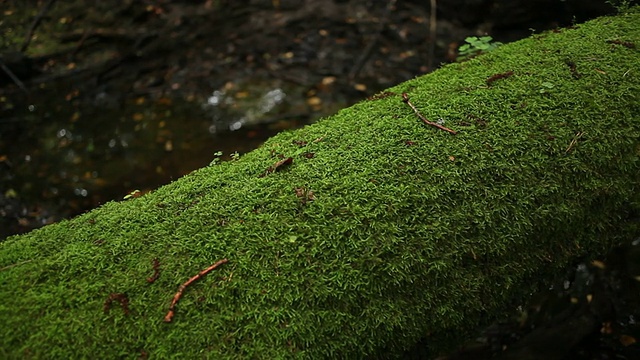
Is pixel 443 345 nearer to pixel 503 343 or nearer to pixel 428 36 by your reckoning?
pixel 503 343

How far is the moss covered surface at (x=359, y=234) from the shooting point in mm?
1451

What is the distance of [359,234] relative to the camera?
63.5 inches

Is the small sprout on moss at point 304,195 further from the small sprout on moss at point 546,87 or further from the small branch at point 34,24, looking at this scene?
the small branch at point 34,24

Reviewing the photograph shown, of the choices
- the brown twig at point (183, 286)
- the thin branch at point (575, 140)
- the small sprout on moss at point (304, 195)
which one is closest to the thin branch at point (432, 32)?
the thin branch at point (575, 140)

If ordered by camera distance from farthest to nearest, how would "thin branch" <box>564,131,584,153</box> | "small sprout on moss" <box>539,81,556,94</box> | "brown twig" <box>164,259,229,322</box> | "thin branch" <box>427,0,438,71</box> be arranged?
1. "thin branch" <box>427,0,438,71</box>
2. "small sprout on moss" <box>539,81,556,94</box>
3. "thin branch" <box>564,131,584,153</box>
4. "brown twig" <box>164,259,229,322</box>

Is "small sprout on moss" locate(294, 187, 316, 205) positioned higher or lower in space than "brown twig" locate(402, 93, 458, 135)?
lower

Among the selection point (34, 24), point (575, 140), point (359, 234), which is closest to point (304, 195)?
point (359, 234)

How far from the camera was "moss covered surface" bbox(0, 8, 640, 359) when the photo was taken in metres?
1.45

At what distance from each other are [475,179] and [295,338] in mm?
922

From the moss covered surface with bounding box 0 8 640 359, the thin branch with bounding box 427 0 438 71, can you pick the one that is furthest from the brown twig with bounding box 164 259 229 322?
the thin branch with bounding box 427 0 438 71

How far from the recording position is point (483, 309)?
174 centimetres

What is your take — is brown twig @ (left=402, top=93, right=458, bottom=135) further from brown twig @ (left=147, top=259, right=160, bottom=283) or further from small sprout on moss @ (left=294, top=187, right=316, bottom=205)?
brown twig @ (left=147, top=259, right=160, bottom=283)

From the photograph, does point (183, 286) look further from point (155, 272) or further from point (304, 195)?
point (304, 195)

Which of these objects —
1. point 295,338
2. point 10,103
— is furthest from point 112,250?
point 10,103
